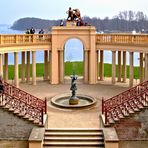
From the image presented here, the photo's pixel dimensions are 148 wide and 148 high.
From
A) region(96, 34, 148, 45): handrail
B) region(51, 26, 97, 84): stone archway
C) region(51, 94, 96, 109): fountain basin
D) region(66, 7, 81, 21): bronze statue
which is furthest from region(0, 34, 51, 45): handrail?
region(51, 94, 96, 109): fountain basin

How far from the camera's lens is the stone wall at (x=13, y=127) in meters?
15.8

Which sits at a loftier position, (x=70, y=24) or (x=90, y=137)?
(x=70, y=24)

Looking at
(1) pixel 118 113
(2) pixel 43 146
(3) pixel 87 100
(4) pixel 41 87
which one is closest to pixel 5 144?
(2) pixel 43 146

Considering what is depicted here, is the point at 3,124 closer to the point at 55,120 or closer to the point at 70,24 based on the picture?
the point at 55,120

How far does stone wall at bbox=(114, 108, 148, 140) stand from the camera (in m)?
15.5

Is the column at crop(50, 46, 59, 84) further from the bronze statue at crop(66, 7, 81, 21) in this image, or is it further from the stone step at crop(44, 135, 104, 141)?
the stone step at crop(44, 135, 104, 141)

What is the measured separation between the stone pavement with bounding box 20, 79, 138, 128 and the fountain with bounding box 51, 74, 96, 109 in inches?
14.9

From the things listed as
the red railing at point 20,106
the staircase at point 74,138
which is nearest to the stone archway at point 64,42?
the red railing at point 20,106

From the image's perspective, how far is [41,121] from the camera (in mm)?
16141

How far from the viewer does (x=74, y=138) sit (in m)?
15.7

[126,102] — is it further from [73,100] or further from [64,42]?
[64,42]

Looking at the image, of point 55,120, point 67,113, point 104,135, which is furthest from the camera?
point 67,113

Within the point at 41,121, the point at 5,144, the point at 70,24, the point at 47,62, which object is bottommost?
the point at 5,144

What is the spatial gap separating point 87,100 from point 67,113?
3.57 meters
